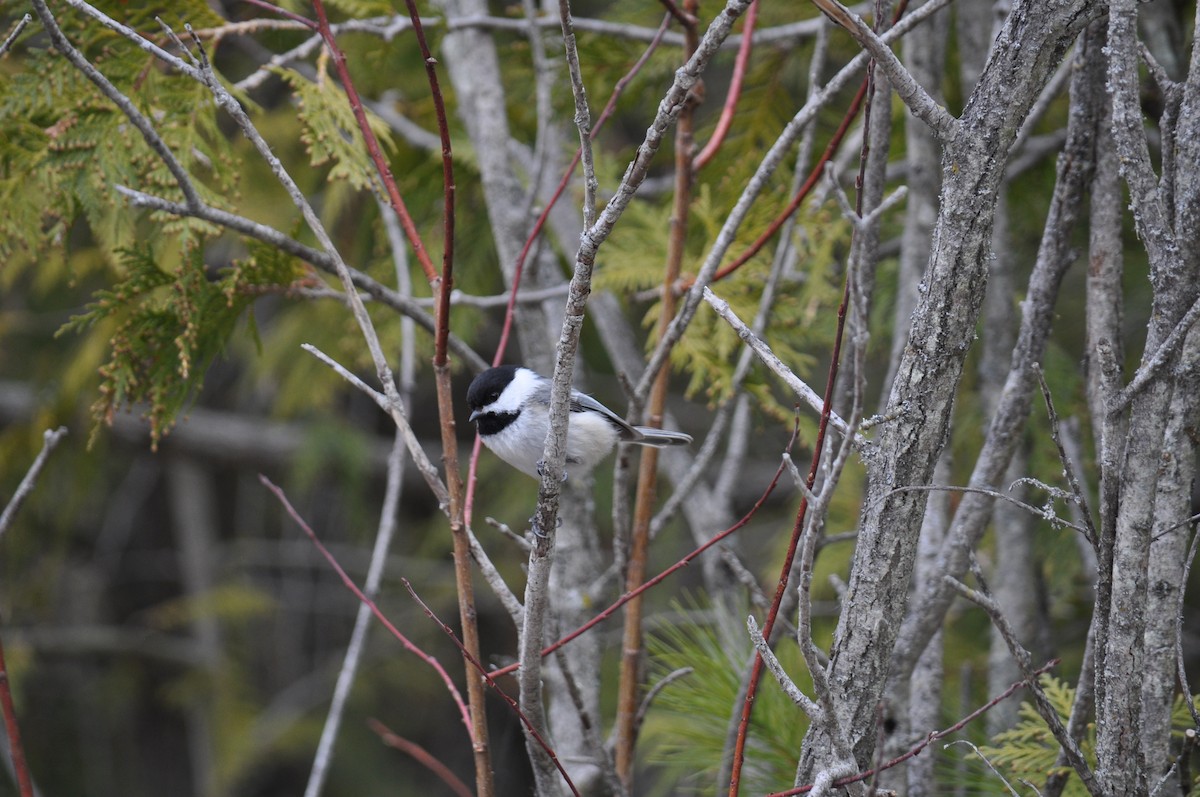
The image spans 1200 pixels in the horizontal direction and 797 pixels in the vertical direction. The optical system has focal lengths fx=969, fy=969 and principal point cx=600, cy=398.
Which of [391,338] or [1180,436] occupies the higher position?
[391,338]

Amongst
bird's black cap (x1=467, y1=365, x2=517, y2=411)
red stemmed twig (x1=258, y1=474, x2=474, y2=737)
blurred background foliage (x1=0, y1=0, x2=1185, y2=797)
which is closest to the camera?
red stemmed twig (x1=258, y1=474, x2=474, y2=737)

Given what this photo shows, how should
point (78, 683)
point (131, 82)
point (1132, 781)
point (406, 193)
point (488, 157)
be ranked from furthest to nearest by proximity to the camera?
point (78, 683) → point (406, 193) → point (488, 157) → point (131, 82) → point (1132, 781)

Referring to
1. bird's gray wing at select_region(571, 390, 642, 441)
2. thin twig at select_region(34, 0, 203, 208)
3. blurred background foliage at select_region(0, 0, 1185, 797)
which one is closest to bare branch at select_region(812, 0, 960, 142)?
thin twig at select_region(34, 0, 203, 208)

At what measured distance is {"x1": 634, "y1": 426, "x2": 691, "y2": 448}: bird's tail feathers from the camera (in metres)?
2.52

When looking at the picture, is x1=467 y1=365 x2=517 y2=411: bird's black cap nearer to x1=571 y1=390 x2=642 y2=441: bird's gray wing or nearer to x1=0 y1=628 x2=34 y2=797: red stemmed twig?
x1=571 y1=390 x2=642 y2=441: bird's gray wing

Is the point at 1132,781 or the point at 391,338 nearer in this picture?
the point at 1132,781

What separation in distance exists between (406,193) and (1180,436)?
2764 millimetres

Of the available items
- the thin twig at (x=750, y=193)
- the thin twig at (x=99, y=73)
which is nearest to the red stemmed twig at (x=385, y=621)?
the thin twig at (x=99, y=73)

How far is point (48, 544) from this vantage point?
21.1 ft

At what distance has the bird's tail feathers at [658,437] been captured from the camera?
99.1 inches

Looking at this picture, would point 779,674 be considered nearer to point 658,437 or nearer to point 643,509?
point 643,509

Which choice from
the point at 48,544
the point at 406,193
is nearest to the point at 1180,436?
the point at 406,193

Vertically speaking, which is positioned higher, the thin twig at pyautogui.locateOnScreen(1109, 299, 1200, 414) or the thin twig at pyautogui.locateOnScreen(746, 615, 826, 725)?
the thin twig at pyautogui.locateOnScreen(1109, 299, 1200, 414)

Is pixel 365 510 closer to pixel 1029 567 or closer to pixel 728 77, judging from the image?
pixel 728 77
